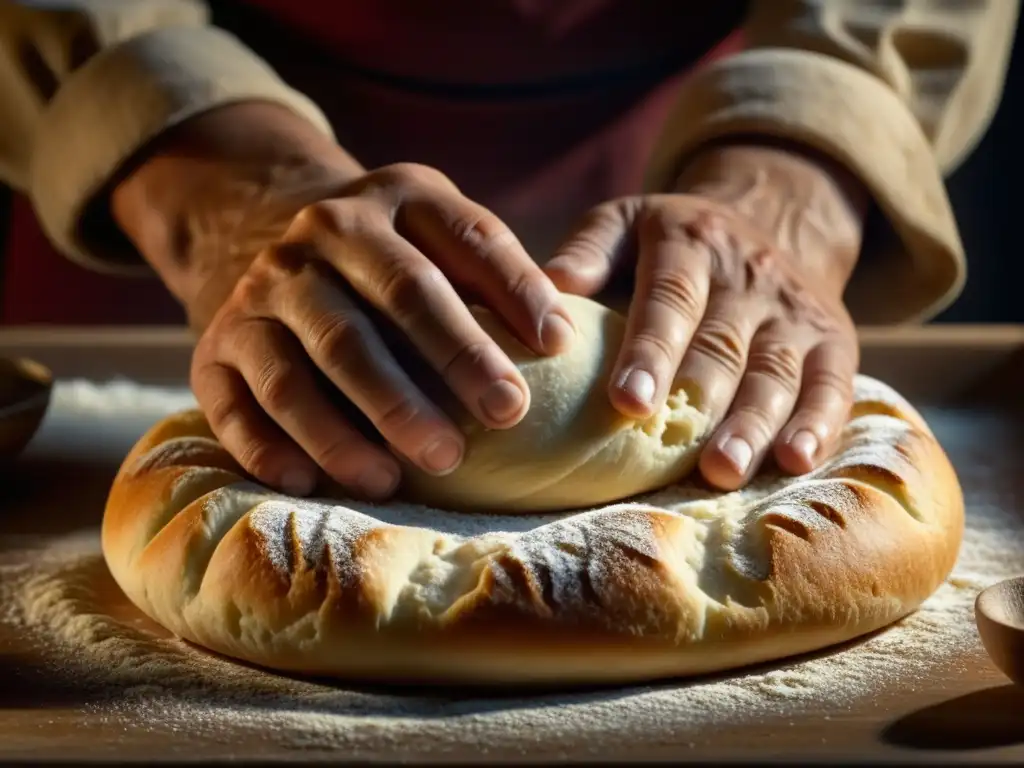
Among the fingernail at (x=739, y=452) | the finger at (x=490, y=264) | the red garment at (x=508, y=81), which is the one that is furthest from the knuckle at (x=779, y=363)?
the red garment at (x=508, y=81)

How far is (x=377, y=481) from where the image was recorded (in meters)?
1.10

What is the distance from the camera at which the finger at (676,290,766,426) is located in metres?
1.17

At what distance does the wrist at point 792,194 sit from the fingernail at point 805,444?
0.34m

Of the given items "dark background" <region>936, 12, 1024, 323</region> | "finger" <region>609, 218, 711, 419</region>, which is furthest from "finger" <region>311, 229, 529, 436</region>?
"dark background" <region>936, 12, 1024, 323</region>

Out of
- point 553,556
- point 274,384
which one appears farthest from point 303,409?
point 553,556

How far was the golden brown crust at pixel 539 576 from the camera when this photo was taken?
94 centimetres

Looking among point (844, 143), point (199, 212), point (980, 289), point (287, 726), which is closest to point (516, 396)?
point (287, 726)

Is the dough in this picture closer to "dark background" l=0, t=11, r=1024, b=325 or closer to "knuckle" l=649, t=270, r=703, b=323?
"knuckle" l=649, t=270, r=703, b=323

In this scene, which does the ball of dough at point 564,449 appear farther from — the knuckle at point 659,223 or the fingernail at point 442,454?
the knuckle at point 659,223

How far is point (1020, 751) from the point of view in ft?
2.65

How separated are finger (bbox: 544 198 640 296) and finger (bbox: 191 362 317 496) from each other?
321 millimetres

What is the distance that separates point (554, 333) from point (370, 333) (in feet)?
0.56

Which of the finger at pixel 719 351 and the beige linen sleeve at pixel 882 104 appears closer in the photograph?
the finger at pixel 719 351

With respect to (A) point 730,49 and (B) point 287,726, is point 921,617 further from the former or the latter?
(A) point 730,49
